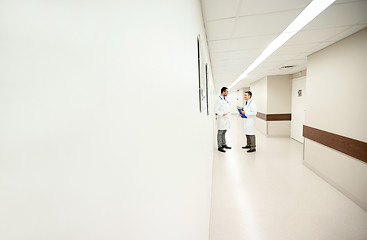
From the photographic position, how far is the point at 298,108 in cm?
584

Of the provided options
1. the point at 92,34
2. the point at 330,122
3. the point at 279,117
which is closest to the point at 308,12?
the point at 330,122

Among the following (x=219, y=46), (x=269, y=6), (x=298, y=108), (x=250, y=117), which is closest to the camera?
(x=269, y=6)

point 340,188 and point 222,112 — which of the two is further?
point 222,112

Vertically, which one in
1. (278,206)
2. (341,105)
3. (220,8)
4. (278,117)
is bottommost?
(278,206)

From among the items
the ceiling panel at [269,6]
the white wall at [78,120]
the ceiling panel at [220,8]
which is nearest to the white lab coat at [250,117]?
the ceiling panel at [269,6]

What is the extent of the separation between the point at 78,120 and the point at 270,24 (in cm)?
283

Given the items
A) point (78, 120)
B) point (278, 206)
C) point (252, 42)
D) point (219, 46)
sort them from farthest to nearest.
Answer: point (219, 46) → point (252, 42) → point (278, 206) → point (78, 120)

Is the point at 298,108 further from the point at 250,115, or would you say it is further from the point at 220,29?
the point at 220,29

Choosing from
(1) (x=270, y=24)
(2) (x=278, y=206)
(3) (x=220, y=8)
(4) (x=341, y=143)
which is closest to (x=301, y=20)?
(1) (x=270, y=24)

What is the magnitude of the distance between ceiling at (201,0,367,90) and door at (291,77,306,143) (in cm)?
262

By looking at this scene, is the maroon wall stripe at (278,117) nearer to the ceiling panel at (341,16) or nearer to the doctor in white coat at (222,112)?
the doctor in white coat at (222,112)

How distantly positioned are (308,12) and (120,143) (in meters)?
2.78

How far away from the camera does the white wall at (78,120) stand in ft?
0.49

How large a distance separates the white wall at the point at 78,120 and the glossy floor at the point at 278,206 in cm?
204
